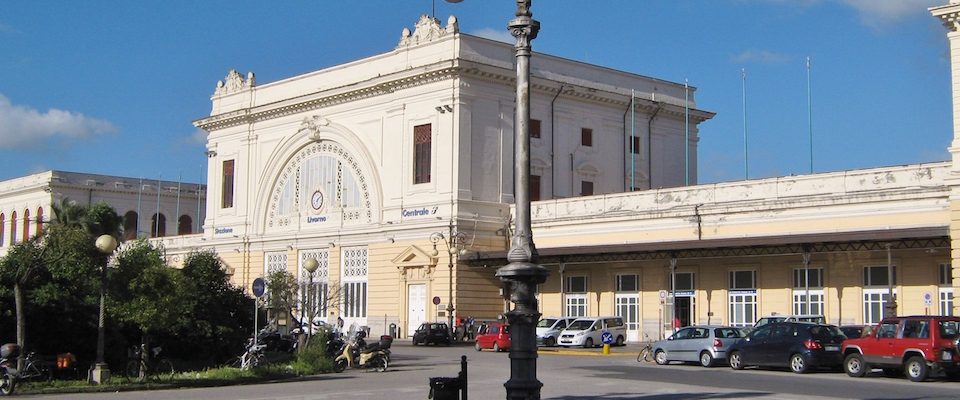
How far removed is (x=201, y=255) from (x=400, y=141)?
22.3 meters

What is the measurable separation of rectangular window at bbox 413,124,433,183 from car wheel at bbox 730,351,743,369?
25.8 meters

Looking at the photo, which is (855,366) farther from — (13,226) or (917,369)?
(13,226)

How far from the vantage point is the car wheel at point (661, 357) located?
1308 inches

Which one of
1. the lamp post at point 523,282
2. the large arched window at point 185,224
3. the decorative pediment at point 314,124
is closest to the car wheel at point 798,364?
the lamp post at point 523,282

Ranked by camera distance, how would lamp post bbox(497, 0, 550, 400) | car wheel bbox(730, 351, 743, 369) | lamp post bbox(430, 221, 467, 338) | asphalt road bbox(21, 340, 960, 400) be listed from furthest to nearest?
lamp post bbox(430, 221, 467, 338), car wheel bbox(730, 351, 743, 369), asphalt road bbox(21, 340, 960, 400), lamp post bbox(497, 0, 550, 400)

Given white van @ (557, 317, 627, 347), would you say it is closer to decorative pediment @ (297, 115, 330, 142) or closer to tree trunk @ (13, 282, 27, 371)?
decorative pediment @ (297, 115, 330, 142)

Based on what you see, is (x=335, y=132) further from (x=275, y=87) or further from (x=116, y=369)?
(x=116, y=369)

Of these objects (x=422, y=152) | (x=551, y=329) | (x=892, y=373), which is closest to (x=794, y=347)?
(x=892, y=373)

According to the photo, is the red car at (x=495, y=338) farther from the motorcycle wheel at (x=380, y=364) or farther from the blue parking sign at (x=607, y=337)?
the motorcycle wheel at (x=380, y=364)

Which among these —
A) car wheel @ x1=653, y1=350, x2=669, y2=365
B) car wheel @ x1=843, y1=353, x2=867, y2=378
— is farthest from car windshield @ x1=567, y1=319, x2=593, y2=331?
car wheel @ x1=843, y1=353, x2=867, y2=378

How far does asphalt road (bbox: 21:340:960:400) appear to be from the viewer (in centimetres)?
2235

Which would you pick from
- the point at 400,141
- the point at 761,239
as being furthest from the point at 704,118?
the point at 761,239

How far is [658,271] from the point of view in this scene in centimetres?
4731

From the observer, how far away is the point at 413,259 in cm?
5441
